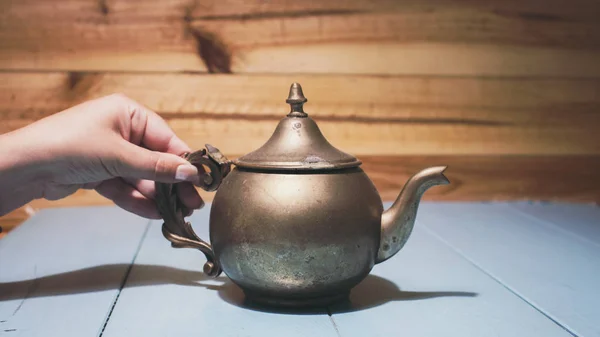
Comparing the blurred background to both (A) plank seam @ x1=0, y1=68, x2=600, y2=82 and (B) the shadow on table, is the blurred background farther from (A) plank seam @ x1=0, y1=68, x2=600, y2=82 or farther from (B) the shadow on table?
(B) the shadow on table

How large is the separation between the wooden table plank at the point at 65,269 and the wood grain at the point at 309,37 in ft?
1.46

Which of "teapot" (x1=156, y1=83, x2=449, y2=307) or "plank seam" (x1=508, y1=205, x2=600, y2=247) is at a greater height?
"teapot" (x1=156, y1=83, x2=449, y2=307)

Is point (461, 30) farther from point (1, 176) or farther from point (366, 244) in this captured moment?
point (1, 176)

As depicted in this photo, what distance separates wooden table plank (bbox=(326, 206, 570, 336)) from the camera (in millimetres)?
750

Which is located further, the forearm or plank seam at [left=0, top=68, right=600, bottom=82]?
plank seam at [left=0, top=68, right=600, bottom=82]

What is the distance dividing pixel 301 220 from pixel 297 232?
2 centimetres

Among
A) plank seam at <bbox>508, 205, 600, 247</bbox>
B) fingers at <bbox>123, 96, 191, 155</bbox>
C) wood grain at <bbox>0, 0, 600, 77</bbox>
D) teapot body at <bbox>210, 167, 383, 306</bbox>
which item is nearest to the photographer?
teapot body at <bbox>210, 167, 383, 306</bbox>

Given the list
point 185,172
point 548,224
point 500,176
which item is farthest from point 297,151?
point 500,176

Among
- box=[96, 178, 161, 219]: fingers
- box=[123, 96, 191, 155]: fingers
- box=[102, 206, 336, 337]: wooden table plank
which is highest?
box=[123, 96, 191, 155]: fingers

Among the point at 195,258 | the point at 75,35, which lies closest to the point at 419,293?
the point at 195,258

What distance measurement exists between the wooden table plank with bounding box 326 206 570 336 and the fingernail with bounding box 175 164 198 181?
10.8 inches

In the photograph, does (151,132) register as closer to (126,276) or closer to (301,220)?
(126,276)

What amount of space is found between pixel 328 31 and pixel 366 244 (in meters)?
1.04

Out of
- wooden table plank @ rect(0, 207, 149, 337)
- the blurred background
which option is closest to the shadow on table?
wooden table plank @ rect(0, 207, 149, 337)
